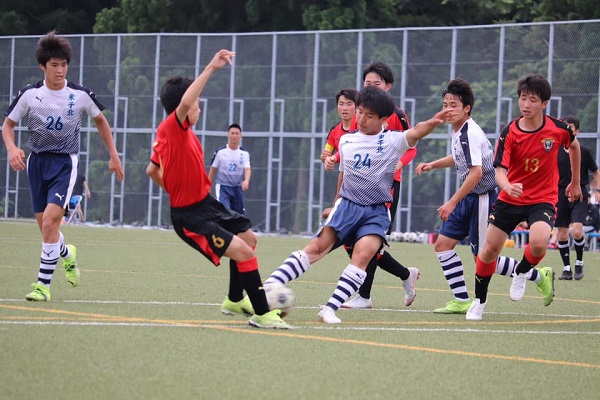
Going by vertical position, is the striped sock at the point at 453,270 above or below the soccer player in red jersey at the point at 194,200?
below

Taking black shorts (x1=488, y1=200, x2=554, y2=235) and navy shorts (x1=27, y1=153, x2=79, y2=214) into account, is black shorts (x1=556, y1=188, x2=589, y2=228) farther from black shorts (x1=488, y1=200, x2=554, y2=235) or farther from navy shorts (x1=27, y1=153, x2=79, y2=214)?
navy shorts (x1=27, y1=153, x2=79, y2=214)

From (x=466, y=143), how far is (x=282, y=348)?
3424mm

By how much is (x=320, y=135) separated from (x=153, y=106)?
5506 mm

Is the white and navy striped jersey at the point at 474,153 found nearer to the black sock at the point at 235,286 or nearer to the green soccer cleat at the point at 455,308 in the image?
the green soccer cleat at the point at 455,308

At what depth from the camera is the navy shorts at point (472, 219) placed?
416 inches

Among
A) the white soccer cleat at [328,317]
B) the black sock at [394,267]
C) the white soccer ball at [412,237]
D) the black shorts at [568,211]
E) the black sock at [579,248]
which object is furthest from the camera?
the white soccer ball at [412,237]

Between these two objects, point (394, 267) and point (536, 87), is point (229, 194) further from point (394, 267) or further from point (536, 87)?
point (536, 87)

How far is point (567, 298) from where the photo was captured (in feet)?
41.4

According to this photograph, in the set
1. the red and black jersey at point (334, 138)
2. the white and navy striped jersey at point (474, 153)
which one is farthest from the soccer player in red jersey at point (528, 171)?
the red and black jersey at point (334, 138)

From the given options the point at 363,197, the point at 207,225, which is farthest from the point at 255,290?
the point at 363,197

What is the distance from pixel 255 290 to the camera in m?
8.30

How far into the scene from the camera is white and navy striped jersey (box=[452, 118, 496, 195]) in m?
10.0

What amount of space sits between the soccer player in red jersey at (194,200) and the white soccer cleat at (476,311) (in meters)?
1.97

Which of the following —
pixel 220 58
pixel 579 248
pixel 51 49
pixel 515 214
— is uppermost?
pixel 51 49
